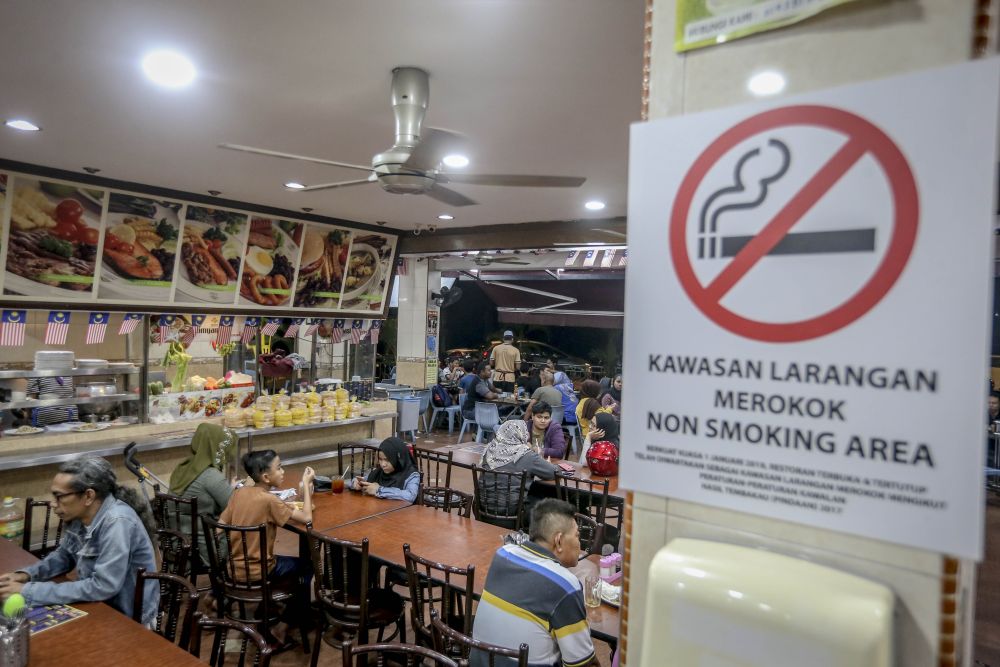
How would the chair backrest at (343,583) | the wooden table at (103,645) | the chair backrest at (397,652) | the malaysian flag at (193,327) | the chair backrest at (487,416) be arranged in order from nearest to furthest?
the chair backrest at (397,652), the wooden table at (103,645), the chair backrest at (343,583), the malaysian flag at (193,327), the chair backrest at (487,416)

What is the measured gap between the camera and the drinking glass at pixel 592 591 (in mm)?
2537

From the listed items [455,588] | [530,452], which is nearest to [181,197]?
[530,452]

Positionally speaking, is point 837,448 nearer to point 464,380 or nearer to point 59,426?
point 59,426

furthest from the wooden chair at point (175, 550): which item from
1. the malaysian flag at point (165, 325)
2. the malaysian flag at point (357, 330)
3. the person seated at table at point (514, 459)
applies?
the malaysian flag at point (357, 330)

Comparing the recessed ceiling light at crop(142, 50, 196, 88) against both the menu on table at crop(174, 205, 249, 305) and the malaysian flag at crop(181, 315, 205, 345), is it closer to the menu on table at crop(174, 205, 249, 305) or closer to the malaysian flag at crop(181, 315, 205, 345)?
the menu on table at crop(174, 205, 249, 305)

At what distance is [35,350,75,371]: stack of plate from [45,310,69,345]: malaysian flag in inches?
4.8

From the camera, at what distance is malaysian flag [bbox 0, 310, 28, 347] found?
4.35 metres

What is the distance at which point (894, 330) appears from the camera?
0.84 metres

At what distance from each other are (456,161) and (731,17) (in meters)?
2.82

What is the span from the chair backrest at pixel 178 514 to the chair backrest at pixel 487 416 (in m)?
5.19

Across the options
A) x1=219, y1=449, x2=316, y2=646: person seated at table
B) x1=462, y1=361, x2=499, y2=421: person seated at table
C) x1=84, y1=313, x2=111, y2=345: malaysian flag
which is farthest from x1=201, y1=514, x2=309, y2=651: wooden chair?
x1=462, y1=361, x2=499, y2=421: person seated at table

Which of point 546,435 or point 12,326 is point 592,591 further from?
point 12,326

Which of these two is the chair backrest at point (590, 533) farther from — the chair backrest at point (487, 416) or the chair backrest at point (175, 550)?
the chair backrest at point (487, 416)

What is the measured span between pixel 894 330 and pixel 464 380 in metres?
8.50
